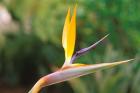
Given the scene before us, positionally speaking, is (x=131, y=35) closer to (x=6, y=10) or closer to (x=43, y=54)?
(x=43, y=54)

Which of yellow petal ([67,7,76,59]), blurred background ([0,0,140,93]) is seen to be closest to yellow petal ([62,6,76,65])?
yellow petal ([67,7,76,59])

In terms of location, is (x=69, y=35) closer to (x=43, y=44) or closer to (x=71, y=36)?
(x=71, y=36)

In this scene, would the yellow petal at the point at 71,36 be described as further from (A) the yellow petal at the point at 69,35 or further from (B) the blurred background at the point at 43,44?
(B) the blurred background at the point at 43,44

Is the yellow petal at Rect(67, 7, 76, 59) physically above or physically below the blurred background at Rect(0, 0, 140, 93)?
above

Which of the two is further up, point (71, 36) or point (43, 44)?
point (71, 36)

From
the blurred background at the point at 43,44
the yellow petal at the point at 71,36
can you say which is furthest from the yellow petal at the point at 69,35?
the blurred background at the point at 43,44

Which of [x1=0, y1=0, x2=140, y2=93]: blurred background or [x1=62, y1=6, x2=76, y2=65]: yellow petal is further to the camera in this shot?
[x1=0, y1=0, x2=140, y2=93]: blurred background

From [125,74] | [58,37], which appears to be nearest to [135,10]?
[125,74]

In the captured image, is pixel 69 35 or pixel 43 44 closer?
pixel 69 35

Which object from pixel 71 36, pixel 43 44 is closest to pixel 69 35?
pixel 71 36

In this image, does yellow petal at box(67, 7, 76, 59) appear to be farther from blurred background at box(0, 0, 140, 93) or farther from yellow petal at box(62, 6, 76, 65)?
blurred background at box(0, 0, 140, 93)

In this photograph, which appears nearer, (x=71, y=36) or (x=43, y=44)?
(x=71, y=36)
